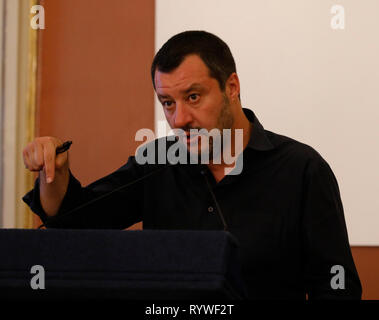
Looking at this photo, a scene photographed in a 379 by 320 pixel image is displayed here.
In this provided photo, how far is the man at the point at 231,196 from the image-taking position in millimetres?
1275

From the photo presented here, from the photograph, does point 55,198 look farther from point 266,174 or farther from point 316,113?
point 316,113

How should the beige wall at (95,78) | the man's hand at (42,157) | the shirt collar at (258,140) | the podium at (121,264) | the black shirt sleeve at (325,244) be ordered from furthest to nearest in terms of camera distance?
the beige wall at (95,78) → the shirt collar at (258,140) → the black shirt sleeve at (325,244) → the man's hand at (42,157) → the podium at (121,264)

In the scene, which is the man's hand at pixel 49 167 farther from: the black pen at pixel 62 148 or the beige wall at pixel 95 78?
the beige wall at pixel 95 78

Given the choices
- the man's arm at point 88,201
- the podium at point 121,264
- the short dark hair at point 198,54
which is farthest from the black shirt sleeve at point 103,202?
the podium at point 121,264

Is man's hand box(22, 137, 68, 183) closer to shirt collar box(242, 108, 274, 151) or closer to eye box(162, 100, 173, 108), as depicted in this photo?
eye box(162, 100, 173, 108)

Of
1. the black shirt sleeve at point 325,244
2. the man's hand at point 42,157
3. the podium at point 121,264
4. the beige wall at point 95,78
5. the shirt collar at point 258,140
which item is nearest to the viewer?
the podium at point 121,264

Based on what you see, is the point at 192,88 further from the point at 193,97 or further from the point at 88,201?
the point at 88,201

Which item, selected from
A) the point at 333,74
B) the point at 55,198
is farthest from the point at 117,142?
the point at 55,198

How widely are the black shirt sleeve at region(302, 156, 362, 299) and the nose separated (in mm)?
307

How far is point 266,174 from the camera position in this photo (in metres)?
1.42

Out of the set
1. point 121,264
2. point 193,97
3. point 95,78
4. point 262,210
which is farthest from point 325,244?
point 95,78

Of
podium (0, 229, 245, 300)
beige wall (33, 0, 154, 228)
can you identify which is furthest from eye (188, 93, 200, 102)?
beige wall (33, 0, 154, 228)

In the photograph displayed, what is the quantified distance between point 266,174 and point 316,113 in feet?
2.71
